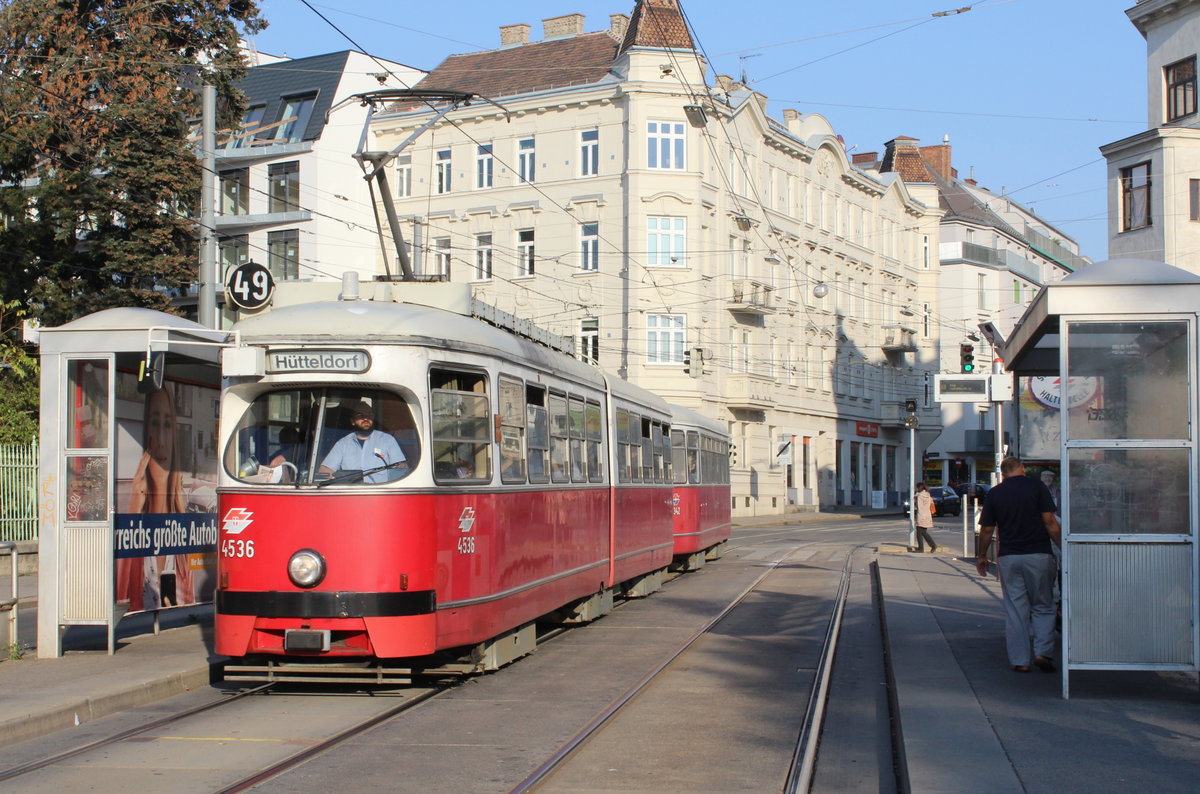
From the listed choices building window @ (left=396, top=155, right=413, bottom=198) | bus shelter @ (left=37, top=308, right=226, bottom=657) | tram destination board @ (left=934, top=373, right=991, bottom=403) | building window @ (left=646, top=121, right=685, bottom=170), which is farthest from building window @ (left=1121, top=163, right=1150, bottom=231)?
bus shelter @ (left=37, top=308, right=226, bottom=657)

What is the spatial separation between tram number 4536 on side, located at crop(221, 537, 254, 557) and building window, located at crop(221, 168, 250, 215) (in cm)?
4576

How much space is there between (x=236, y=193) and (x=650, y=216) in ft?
53.8

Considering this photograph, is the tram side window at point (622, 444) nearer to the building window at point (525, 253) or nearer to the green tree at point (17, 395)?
the green tree at point (17, 395)

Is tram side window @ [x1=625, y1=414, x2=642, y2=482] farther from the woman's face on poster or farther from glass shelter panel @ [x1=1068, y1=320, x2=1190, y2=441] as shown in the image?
glass shelter panel @ [x1=1068, y1=320, x2=1190, y2=441]

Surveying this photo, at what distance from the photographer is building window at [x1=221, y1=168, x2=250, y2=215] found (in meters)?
53.9

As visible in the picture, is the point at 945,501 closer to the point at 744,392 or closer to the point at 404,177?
the point at 744,392

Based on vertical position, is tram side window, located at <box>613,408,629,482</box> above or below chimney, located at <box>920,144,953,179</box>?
below

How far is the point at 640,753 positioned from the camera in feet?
27.7

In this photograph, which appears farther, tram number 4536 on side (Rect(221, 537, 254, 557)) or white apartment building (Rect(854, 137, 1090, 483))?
white apartment building (Rect(854, 137, 1090, 483))

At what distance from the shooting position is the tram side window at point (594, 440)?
591 inches

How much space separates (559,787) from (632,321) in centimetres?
4331

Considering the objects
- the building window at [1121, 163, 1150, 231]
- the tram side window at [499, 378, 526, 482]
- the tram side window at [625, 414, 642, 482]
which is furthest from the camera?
the building window at [1121, 163, 1150, 231]

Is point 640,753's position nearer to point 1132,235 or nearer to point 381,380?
point 381,380

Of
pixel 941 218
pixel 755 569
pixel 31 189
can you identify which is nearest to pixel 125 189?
pixel 31 189
